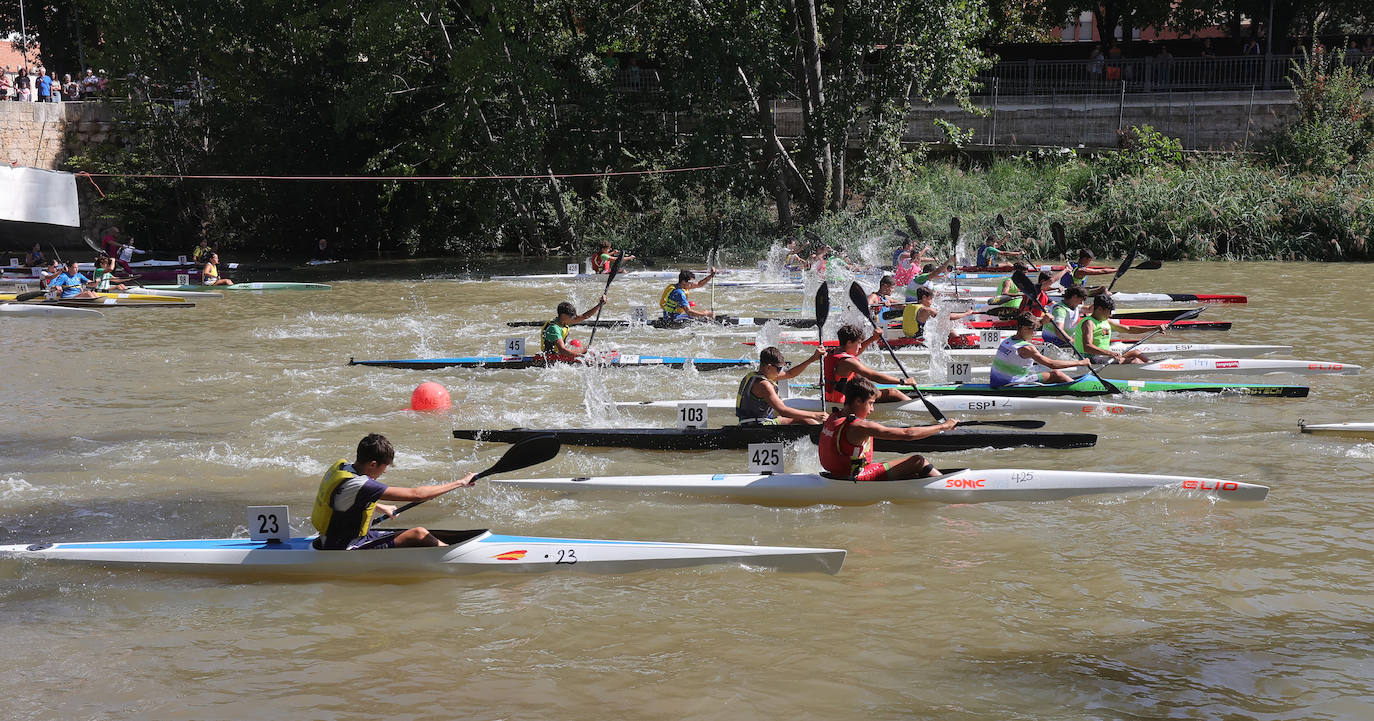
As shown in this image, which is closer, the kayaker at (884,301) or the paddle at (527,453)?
the paddle at (527,453)

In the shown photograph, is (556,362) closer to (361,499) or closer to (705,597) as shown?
(361,499)

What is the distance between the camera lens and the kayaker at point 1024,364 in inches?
416

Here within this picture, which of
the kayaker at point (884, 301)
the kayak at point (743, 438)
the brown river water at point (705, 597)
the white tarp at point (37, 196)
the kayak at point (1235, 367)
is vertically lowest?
the brown river water at point (705, 597)

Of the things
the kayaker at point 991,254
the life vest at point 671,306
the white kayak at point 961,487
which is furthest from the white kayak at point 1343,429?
the kayaker at point 991,254

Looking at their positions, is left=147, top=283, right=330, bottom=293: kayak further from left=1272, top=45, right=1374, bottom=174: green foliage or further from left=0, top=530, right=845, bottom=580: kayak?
left=1272, top=45, right=1374, bottom=174: green foliage

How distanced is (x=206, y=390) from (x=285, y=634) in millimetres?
7101

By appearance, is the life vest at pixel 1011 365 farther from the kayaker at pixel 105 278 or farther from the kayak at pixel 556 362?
the kayaker at pixel 105 278

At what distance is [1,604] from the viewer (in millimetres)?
6191

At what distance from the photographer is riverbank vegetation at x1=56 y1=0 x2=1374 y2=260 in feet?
79.0

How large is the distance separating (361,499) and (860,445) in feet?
11.2

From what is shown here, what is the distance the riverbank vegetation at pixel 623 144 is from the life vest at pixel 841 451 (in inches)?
622

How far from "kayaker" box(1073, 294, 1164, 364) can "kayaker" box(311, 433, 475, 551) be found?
748cm

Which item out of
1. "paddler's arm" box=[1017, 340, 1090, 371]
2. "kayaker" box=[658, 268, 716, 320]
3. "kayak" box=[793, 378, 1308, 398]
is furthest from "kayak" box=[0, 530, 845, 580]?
"kayaker" box=[658, 268, 716, 320]

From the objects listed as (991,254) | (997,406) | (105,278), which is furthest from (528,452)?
(105,278)
